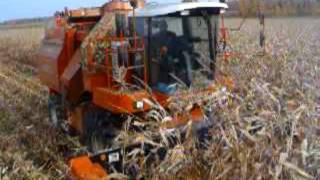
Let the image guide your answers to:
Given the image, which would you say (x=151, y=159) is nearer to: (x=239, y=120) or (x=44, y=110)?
(x=239, y=120)

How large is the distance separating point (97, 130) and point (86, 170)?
274cm

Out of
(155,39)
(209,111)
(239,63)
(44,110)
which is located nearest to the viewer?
(209,111)

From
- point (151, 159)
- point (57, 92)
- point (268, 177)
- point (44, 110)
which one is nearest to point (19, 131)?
point (57, 92)

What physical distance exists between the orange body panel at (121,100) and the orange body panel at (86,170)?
1.51 meters

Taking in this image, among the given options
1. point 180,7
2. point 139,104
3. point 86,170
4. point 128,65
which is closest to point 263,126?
point 86,170

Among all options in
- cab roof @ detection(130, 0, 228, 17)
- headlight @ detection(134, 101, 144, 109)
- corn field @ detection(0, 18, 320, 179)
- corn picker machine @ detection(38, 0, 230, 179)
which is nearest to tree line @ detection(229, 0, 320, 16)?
corn picker machine @ detection(38, 0, 230, 179)

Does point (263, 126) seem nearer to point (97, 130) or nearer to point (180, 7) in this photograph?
A: point (180, 7)

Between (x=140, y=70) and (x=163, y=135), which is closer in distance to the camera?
(x=163, y=135)

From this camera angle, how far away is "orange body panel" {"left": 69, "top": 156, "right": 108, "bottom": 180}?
13.1 feet

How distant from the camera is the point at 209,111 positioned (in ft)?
11.7

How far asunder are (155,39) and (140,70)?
0.52 metres

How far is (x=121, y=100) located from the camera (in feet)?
19.5

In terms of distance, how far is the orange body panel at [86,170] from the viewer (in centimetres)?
399

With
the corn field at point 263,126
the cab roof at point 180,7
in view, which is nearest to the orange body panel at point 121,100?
the cab roof at point 180,7
